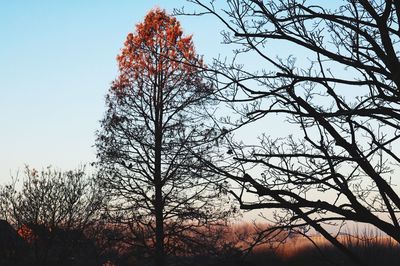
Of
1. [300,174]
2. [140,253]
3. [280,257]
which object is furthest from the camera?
[280,257]

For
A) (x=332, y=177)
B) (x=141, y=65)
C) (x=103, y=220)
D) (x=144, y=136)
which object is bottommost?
(x=332, y=177)

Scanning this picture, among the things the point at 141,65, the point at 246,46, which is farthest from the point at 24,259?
the point at 246,46

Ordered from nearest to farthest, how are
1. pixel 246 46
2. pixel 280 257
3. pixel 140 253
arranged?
pixel 246 46 < pixel 140 253 < pixel 280 257

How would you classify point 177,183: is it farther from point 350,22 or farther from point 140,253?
point 350,22

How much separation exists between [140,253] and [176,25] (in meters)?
8.32

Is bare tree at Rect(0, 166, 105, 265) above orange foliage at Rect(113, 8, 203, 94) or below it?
below

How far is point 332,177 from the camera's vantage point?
4969mm

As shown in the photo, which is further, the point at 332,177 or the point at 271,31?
the point at 271,31

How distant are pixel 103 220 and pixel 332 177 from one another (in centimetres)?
1529

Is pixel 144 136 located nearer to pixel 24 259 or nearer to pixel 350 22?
pixel 24 259

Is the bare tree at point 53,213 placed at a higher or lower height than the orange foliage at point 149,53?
lower

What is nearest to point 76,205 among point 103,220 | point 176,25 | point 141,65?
point 103,220

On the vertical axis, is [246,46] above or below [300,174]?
above

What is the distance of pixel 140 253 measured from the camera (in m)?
17.8
